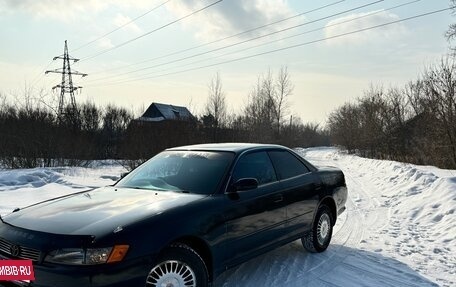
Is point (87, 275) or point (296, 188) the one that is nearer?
point (87, 275)

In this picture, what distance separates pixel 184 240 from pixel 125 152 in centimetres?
1298

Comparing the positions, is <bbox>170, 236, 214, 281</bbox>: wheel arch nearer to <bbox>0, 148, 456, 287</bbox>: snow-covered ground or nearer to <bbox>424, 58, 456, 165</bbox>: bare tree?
<bbox>0, 148, 456, 287</bbox>: snow-covered ground

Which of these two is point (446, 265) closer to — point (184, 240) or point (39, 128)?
point (184, 240)

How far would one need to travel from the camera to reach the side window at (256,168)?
15.7ft

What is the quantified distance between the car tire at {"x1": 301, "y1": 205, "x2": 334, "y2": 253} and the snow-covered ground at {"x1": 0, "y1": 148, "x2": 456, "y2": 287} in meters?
0.12

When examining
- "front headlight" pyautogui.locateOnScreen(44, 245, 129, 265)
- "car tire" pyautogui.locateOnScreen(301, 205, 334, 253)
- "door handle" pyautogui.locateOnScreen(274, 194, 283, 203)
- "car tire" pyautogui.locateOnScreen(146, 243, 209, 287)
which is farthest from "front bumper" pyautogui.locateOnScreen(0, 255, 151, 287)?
"car tire" pyautogui.locateOnScreen(301, 205, 334, 253)

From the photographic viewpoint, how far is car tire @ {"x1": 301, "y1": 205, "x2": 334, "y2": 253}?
5.84m

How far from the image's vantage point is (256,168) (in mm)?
5078

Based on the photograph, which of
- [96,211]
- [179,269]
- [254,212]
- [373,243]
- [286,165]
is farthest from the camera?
[373,243]

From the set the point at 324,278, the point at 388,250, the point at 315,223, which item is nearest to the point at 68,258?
the point at 324,278

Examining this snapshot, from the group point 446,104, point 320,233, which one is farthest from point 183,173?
point 446,104

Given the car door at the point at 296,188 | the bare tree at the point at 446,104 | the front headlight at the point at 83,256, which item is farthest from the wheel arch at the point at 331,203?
the bare tree at the point at 446,104

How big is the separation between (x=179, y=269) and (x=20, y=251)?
1321 millimetres

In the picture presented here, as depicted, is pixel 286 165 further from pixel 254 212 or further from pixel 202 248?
pixel 202 248
